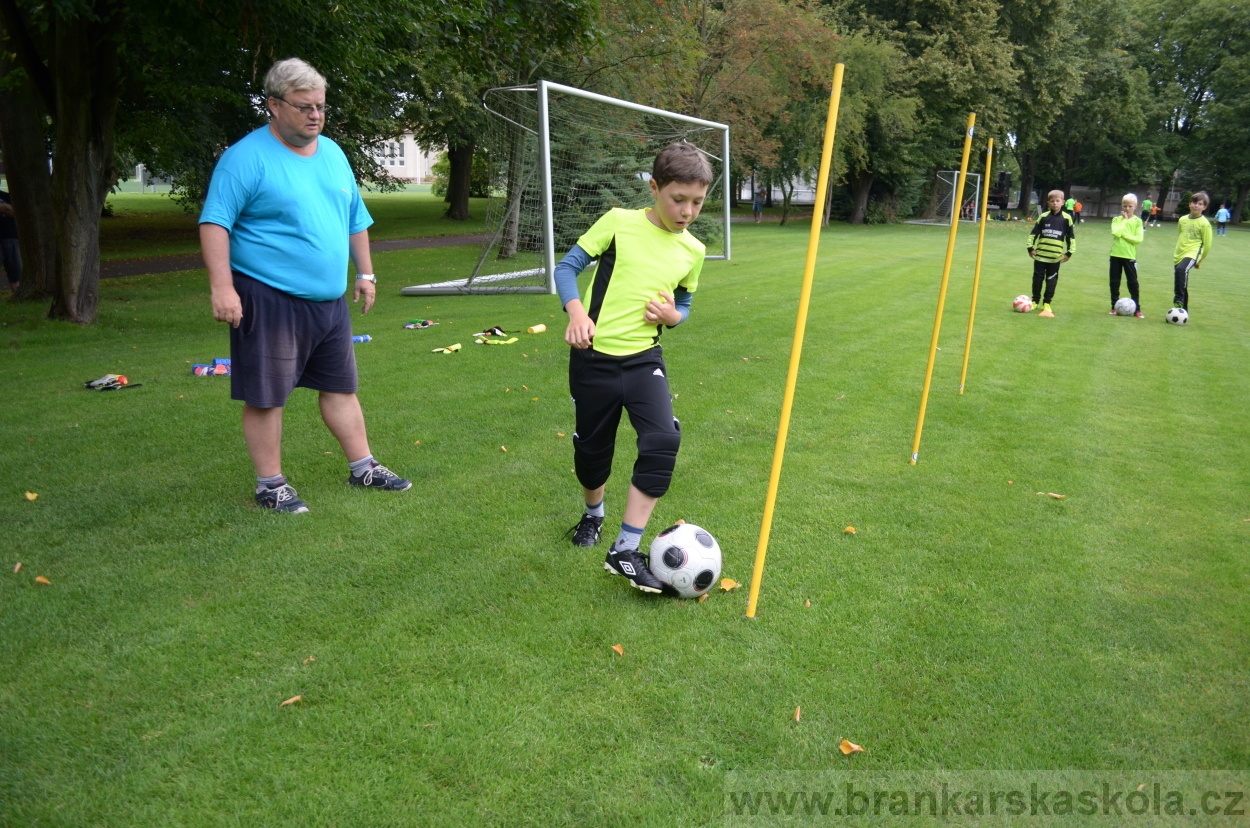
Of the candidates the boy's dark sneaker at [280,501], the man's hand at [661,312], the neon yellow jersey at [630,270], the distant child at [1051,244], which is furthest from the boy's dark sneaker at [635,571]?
the distant child at [1051,244]

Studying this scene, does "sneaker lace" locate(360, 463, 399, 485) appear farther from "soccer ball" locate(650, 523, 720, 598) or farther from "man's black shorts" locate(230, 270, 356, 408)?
"soccer ball" locate(650, 523, 720, 598)

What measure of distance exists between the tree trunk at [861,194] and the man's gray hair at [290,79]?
4029 cm

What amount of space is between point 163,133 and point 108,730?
63.5ft

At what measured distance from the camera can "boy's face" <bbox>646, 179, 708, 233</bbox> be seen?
3.53 meters

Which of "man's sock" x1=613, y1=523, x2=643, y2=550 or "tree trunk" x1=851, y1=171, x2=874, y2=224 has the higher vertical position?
"tree trunk" x1=851, y1=171, x2=874, y2=224

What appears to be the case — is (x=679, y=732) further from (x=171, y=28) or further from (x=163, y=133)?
(x=163, y=133)

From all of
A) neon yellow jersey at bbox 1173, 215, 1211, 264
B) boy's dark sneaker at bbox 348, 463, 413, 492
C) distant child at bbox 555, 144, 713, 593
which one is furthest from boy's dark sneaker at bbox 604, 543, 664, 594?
neon yellow jersey at bbox 1173, 215, 1211, 264

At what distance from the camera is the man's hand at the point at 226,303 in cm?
409

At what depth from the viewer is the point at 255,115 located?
939 inches

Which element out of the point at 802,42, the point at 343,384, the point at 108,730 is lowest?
the point at 108,730

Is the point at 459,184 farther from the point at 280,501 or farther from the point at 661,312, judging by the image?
the point at 661,312

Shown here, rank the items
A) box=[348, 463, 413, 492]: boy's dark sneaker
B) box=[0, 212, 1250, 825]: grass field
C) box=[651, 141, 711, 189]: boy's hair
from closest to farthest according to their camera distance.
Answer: box=[0, 212, 1250, 825]: grass field < box=[651, 141, 711, 189]: boy's hair < box=[348, 463, 413, 492]: boy's dark sneaker

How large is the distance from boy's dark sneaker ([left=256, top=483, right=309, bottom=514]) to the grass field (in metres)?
0.10

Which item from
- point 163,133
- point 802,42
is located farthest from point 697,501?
point 802,42
